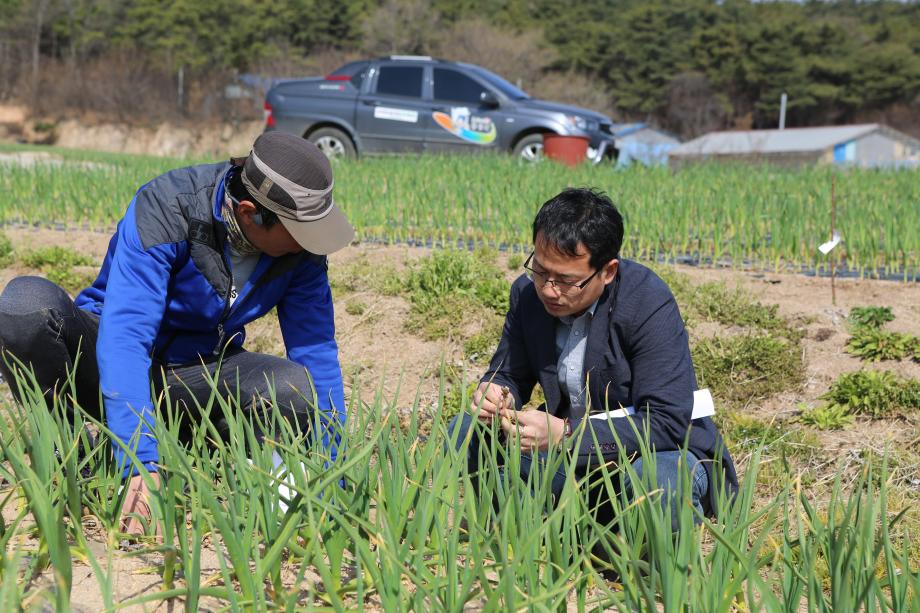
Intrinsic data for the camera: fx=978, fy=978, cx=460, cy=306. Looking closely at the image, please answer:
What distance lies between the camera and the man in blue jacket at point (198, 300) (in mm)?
2328

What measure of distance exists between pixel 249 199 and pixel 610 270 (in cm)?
93

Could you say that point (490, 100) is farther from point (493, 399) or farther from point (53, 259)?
point (493, 399)

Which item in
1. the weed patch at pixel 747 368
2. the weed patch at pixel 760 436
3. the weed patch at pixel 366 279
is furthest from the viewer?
the weed patch at pixel 366 279

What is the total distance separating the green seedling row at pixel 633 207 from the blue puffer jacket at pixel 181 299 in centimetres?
298

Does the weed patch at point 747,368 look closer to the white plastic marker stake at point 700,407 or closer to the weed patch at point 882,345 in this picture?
the weed patch at point 882,345

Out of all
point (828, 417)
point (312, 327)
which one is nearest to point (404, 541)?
point (312, 327)

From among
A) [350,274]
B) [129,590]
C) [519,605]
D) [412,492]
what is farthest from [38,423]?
[350,274]

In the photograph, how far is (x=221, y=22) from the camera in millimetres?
38031

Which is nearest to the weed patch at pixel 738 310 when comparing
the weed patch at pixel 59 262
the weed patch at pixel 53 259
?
the weed patch at pixel 59 262

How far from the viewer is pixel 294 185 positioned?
2352 mm

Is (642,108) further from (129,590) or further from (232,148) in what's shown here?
(129,590)

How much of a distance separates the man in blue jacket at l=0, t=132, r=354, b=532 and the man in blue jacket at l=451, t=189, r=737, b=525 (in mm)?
514

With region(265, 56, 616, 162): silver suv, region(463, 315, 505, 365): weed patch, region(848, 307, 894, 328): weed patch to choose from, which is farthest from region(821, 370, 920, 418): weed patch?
region(265, 56, 616, 162): silver suv

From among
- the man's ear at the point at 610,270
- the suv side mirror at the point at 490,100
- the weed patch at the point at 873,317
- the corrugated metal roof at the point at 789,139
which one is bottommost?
the weed patch at the point at 873,317
